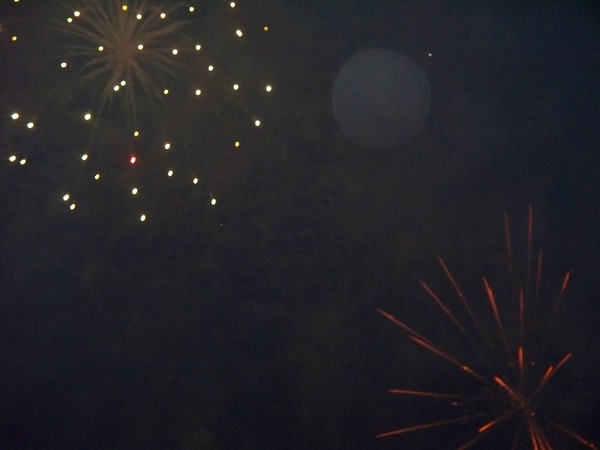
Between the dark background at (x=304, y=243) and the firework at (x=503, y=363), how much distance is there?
0.04 metres

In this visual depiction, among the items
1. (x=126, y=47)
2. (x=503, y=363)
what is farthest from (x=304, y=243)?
(x=126, y=47)

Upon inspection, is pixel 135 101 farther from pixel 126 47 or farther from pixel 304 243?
pixel 304 243

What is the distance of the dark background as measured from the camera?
3168 mm

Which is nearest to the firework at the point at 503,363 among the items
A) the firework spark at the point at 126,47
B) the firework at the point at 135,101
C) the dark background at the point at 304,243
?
the dark background at the point at 304,243

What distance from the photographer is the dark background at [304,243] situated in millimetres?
3168

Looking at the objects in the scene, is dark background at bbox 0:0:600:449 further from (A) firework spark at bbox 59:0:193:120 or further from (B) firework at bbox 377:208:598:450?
(A) firework spark at bbox 59:0:193:120

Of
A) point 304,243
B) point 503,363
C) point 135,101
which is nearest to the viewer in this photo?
point 503,363

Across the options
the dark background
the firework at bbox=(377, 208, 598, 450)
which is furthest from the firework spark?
the firework at bbox=(377, 208, 598, 450)

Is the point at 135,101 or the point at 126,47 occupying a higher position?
the point at 126,47

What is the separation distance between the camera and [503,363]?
10.3ft

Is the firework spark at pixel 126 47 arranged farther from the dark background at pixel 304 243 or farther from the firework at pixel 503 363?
the firework at pixel 503 363

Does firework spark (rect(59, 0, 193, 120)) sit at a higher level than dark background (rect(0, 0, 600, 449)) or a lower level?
higher

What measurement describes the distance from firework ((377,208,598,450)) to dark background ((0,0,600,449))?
0.12 feet

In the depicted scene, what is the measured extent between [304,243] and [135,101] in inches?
42.7
